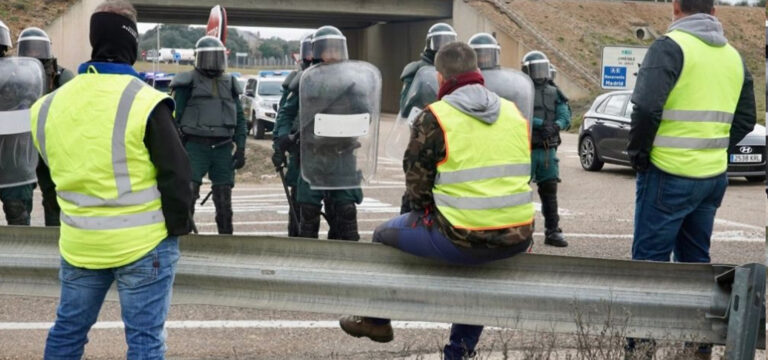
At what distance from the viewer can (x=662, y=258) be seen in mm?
5461

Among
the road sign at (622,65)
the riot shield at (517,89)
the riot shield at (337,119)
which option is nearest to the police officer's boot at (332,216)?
the riot shield at (337,119)

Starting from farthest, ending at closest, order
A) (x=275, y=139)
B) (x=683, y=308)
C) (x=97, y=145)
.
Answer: (x=275, y=139), (x=683, y=308), (x=97, y=145)

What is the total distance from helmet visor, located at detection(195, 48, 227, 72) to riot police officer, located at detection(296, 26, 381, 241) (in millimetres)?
1318

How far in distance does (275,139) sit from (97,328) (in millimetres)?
3038

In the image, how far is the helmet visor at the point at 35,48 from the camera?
8930 millimetres

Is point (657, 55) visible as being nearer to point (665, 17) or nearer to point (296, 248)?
point (296, 248)

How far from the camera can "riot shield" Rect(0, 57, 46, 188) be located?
806cm

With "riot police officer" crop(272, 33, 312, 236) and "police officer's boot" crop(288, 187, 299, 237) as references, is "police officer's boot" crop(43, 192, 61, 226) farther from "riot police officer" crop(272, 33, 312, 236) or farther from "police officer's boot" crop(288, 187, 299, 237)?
"police officer's boot" crop(288, 187, 299, 237)

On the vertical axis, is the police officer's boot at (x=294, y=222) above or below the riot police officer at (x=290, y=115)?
below

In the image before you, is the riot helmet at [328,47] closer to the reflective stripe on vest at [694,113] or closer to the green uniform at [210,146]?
the green uniform at [210,146]

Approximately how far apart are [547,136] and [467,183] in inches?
214

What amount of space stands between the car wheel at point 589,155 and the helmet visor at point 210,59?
36.2 ft

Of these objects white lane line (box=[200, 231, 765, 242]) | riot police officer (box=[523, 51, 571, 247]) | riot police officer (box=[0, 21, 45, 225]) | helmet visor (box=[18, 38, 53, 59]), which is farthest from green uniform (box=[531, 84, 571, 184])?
riot police officer (box=[0, 21, 45, 225])

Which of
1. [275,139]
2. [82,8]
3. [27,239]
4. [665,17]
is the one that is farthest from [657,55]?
[665,17]
